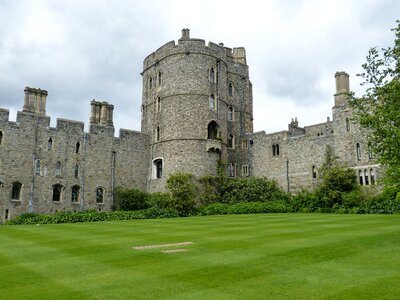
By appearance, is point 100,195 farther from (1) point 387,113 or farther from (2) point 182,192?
(1) point 387,113

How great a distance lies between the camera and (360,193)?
1165 inches

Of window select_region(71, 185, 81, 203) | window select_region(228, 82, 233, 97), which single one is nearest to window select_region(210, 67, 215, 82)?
window select_region(228, 82, 233, 97)

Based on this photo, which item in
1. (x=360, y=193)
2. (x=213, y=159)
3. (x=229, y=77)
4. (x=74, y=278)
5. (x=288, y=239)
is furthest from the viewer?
(x=229, y=77)

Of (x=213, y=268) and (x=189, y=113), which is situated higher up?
(x=189, y=113)

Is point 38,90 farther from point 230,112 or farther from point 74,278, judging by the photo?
point 74,278

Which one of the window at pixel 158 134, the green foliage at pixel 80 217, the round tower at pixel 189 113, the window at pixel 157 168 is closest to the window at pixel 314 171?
the round tower at pixel 189 113

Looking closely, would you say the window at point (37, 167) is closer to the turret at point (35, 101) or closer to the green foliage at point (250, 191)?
the turret at point (35, 101)

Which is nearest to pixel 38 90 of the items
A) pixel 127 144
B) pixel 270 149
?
pixel 127 144

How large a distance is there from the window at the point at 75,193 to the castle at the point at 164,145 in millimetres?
80

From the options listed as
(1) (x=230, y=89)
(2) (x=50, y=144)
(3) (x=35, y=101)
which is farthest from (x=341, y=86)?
(3) (x=35, y=101)

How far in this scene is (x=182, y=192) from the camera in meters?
32.3

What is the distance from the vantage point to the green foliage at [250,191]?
35.0m

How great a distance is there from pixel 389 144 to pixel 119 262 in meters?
9.25

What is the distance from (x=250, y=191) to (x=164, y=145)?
8.58 meters
